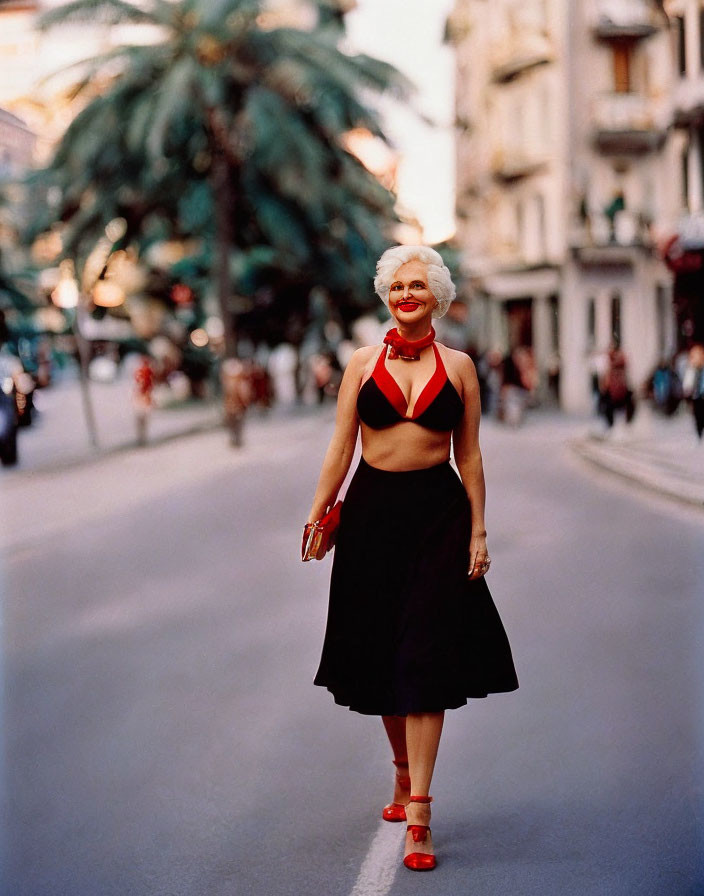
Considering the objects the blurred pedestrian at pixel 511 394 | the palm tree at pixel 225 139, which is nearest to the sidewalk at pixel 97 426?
the palm tree at pixel 225 139

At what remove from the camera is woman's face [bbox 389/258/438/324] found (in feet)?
13.2

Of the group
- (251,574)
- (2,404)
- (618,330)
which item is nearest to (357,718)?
(2,404)

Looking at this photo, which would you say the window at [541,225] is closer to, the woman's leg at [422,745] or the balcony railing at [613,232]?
the balcony railing at [613,232]

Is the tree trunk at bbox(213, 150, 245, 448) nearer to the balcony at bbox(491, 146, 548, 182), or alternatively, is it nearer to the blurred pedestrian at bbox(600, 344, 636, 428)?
the blurred pedestrian at bbox(600, 344, 636, 428)

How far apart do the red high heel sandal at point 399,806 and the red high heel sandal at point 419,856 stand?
32cm

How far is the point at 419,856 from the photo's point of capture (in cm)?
392

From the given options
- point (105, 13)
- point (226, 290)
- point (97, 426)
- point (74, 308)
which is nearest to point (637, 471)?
point (105, 13)

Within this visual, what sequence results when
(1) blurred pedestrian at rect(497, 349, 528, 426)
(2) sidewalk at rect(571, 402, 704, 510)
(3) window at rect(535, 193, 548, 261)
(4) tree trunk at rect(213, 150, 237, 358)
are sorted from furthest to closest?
(3) window at rect(535, 193, 548, 261), (4) tree trunk at rect(213, 150, 237, 358), (1) blurred pedestrian at rect(497, 349, 528, 426), (2) sidewalk at rect(571, 402, 704, 510)

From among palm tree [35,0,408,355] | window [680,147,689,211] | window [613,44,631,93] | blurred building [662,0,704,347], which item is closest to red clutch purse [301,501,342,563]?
palm tree [35,0,408,355]

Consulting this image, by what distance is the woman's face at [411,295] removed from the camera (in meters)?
4.03

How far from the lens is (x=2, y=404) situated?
570 centimetres

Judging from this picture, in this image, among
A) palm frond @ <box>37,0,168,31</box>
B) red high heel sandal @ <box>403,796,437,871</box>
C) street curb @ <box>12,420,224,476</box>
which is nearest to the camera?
red high heel sandal @ <box>403,796,437,871</box>

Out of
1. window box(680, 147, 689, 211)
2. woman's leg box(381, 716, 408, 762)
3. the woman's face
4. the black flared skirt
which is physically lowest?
woman's leg box(381, 716, 408, 762)

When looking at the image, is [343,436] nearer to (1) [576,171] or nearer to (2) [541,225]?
(1) [576,171]
